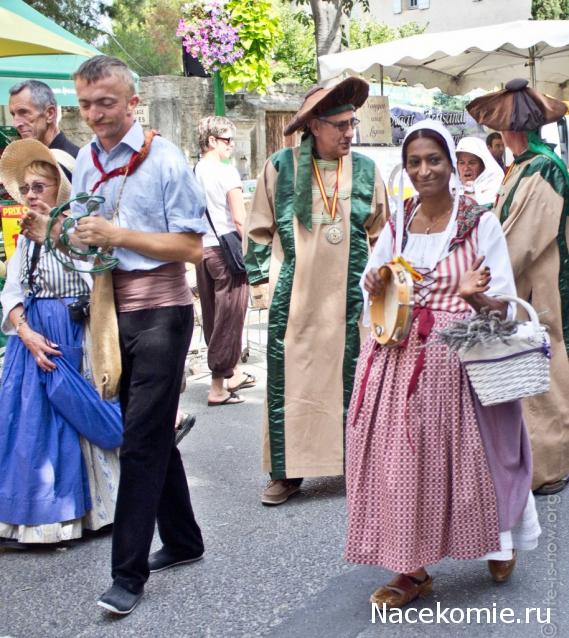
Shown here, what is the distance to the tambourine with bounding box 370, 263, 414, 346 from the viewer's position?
10.2ft

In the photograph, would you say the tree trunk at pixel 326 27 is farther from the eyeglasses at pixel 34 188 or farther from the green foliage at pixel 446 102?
the eyeglasses at pixel 34 188

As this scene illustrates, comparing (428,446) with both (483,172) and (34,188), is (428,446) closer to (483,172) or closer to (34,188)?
(34,188)

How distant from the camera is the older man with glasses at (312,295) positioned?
4648 mm

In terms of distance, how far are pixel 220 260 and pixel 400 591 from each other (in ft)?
11.9

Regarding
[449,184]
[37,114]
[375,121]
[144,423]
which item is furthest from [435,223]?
[375,121]

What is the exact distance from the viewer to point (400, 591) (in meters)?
3.35

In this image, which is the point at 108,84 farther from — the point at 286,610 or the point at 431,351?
the point at 286,610

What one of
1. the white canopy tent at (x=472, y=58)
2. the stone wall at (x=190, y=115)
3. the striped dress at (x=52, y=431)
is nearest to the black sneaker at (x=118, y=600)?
the striped dress at (x=52, y=431)

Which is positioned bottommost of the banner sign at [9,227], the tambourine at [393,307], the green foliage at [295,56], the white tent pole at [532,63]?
the tambourine at [393,307]

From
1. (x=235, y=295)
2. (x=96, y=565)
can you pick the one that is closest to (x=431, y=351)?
(x=96, y=565)

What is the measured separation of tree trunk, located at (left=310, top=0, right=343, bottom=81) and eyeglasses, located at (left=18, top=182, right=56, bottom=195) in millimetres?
8462

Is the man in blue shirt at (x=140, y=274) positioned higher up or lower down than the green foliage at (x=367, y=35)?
lower down

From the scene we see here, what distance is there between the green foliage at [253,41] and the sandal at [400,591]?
8.43 m

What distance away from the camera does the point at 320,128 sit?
4605 mm
